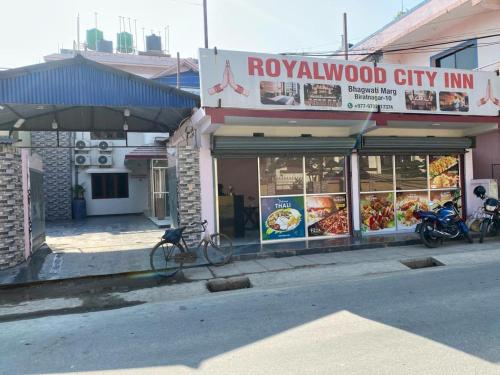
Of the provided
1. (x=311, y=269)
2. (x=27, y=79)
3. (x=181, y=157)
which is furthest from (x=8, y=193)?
(x=311, y=269)

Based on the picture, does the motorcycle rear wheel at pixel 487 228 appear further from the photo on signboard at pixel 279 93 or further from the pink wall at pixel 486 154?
the photo on signboard at pixel 279 93

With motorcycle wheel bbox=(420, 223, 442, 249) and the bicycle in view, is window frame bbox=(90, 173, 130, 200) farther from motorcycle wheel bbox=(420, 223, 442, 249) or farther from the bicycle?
motorcycle wheel bbox=(420, 223, 442, 249)

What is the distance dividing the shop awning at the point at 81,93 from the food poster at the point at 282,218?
3324mm

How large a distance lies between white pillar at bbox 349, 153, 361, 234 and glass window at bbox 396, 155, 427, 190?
1.45 m

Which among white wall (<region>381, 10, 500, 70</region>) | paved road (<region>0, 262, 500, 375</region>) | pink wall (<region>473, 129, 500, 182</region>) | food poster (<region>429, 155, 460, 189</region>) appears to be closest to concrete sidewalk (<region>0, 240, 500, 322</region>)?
paved road (<region>0, 262, 500, 375</region>)

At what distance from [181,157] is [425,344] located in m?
7.22

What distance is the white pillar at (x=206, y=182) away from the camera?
10164 mm

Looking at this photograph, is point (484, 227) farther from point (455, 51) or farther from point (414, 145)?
point (455, 51)

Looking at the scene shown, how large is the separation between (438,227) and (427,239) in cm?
42

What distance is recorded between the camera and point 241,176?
15.4 m

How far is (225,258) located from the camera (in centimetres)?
878

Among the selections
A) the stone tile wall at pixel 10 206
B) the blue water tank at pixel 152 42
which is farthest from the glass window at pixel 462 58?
the blue water tank at pixel 152 42

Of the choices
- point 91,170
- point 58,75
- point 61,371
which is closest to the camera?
point 61,371

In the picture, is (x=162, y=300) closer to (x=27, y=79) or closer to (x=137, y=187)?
(x=27, y=79)
